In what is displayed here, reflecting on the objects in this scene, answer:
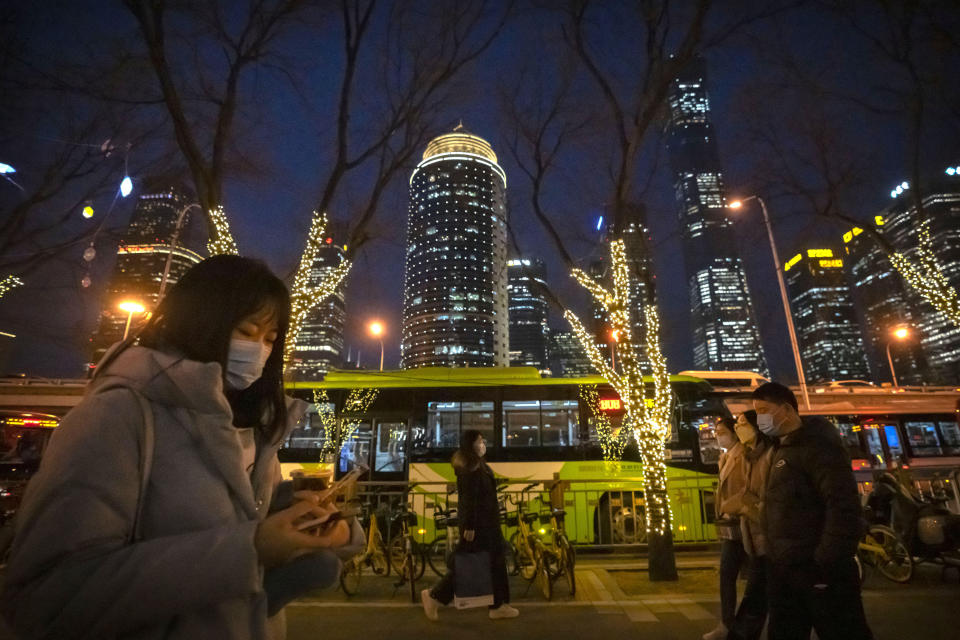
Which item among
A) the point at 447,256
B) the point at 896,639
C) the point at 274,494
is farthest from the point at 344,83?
the point at 447,256

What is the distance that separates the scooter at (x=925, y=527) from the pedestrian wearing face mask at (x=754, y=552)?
4081 millimetres

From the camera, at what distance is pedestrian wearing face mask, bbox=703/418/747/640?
4219 millimetres

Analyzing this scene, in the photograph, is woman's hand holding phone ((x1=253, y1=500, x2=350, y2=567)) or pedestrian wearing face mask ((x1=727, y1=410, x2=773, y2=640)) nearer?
woman's hand holding phone ((x1=253, y1=500, x2=350, y2=567))

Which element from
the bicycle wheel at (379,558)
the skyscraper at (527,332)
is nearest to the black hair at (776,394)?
the bicycle wheel at (379,558)

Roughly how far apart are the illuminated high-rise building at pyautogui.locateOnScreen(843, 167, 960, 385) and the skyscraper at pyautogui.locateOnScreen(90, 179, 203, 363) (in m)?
14.5

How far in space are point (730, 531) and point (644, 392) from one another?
3.17 metres

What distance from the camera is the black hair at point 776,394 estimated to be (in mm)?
3248

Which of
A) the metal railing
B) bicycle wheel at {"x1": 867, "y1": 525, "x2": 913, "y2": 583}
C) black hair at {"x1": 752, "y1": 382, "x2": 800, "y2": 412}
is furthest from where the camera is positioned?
the metal railing

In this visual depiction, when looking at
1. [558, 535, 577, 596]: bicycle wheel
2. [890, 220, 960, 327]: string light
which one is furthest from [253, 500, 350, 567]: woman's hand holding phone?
[890, 220, 960, 327]: string light

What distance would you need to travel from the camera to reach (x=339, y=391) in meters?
10.7

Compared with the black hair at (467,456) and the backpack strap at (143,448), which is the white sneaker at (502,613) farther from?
the backpack strap at (143,448)

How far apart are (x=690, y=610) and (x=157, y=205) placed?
41.4ft

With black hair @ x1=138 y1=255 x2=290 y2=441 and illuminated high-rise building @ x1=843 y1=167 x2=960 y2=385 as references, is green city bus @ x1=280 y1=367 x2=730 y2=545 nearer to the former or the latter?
illuminated high-rise building @ x1=843 y1=167 x2=960 y2=385

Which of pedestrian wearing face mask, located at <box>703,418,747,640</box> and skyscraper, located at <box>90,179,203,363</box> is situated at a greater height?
skyscraper, located at <box>90,179,203,363</box>
